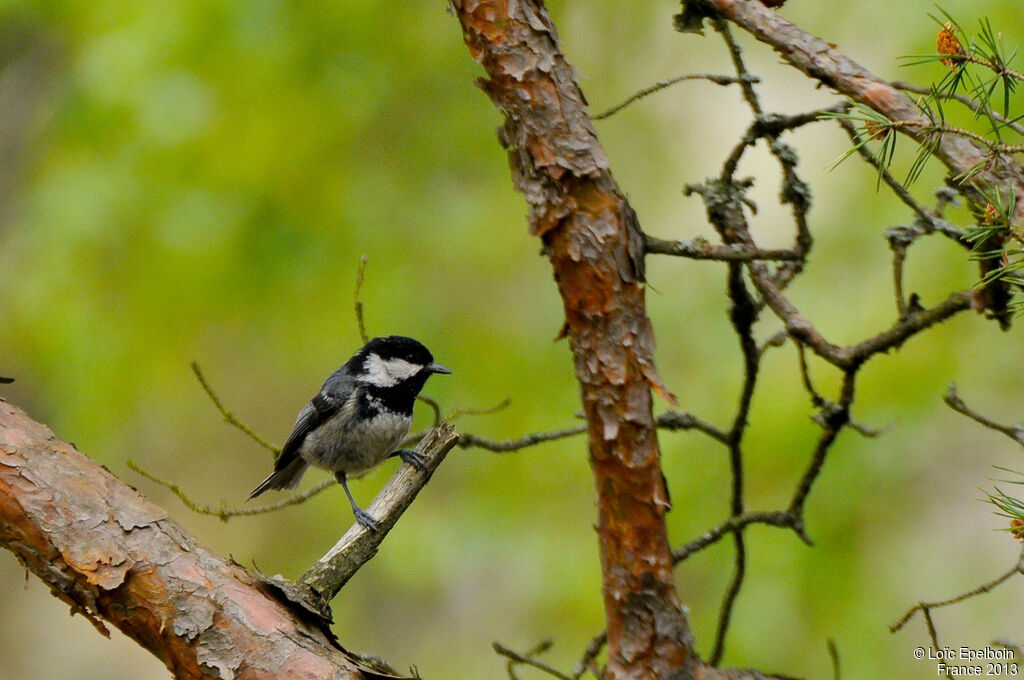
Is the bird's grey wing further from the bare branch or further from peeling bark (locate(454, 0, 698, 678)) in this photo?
peeling bark (locate(454, 0, 698, 678))

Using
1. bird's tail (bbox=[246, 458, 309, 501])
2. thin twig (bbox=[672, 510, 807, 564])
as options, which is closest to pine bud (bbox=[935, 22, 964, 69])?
thin twig (bbox=[672, 510, 807, 564])

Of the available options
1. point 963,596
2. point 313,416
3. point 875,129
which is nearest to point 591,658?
point 963,596

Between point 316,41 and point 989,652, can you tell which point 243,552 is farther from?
point 989,652

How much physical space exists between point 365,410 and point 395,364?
0.23 metres

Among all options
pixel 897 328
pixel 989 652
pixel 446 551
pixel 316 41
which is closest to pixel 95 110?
pixel 316 41

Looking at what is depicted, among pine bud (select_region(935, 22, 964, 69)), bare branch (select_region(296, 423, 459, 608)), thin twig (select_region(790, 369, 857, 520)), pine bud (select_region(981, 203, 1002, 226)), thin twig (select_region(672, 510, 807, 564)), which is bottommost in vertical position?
bare branch (select_region(296, 423, 459, 608))

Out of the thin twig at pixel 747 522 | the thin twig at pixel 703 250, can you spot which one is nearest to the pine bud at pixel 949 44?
the thin twig at pixel 703 250

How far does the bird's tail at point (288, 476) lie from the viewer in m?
4.13

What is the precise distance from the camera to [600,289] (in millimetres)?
1938

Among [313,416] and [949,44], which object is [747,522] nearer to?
[949,44]

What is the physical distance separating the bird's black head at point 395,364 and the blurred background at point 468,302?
71cm

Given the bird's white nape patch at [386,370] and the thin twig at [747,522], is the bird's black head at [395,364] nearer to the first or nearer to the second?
the bird's white nape patch at [386,370]

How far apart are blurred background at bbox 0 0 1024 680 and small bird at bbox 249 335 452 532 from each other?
0.70 meters

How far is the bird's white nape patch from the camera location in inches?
148
